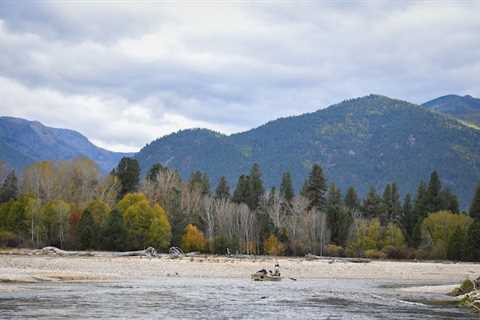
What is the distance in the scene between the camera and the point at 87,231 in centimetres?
8750

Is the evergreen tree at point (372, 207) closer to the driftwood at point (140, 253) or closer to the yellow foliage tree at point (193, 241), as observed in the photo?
the yellow foliage tree at point (193, 241)

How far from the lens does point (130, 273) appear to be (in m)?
51.7

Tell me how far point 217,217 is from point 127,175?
19597 mm

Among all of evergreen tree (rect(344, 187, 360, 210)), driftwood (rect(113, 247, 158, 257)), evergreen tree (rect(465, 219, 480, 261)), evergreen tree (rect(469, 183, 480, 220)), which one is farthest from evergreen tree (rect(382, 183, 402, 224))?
driftwood (rect(113, 247, 158, 257))

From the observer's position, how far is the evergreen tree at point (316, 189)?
113 meters

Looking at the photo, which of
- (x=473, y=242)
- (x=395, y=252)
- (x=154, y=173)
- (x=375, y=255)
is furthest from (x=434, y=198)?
(x=154, y=173)

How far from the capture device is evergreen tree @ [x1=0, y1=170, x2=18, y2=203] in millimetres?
Result: 104562

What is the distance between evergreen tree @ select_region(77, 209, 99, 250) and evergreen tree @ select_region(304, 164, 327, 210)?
137 ft

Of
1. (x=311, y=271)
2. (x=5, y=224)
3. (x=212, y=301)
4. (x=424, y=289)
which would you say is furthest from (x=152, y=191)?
(x=212, y=301)

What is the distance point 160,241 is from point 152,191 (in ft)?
58.7

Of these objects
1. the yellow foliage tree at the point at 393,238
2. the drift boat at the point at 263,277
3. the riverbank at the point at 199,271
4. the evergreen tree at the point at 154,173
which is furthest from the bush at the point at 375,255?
the drift boat at the point at 263,277

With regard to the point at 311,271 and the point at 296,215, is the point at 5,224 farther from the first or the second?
the point at 311,271

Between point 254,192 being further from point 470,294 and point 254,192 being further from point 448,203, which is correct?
point 470,294

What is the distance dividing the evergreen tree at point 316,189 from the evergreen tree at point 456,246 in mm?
27735
